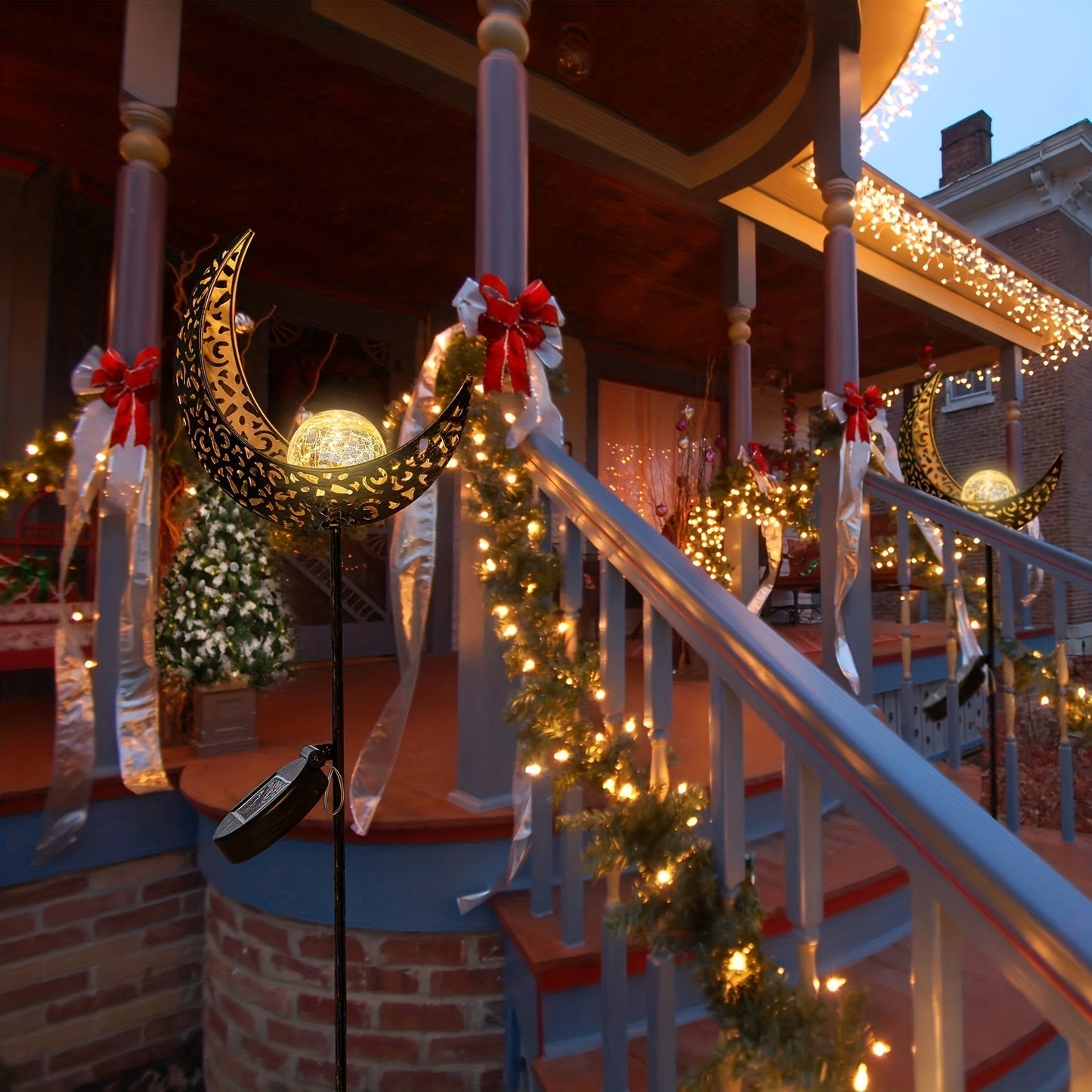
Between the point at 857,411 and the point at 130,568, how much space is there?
10.1 ft

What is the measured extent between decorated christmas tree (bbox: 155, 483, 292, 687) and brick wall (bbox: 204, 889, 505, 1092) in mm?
937

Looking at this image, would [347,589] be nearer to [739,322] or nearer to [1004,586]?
[739,322]

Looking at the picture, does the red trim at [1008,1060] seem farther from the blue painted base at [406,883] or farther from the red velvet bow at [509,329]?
the red velvet bow at [509,329]

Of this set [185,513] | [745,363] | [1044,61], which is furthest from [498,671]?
[1044,61]

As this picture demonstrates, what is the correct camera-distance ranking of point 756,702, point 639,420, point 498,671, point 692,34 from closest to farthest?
point 756,702 → point 498,671 → point 692,34 → point 639,420

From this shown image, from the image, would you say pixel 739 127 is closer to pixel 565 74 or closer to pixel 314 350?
pixel 565 74

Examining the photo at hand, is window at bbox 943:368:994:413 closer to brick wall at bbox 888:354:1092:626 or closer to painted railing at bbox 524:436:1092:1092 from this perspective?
brick wall at bbox 888:354:1092:626

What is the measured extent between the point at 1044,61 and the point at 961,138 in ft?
667

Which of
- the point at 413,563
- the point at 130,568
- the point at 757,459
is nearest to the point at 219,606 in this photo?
the point at 130,568

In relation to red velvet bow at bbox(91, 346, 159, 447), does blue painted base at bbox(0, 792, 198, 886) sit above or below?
below

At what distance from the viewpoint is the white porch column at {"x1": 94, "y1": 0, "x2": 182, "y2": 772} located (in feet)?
7.97

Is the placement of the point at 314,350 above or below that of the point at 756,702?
above

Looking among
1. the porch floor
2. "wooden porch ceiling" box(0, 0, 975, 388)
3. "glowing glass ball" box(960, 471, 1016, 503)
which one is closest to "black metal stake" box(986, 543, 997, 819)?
the porch floor

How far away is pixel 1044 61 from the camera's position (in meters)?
156
